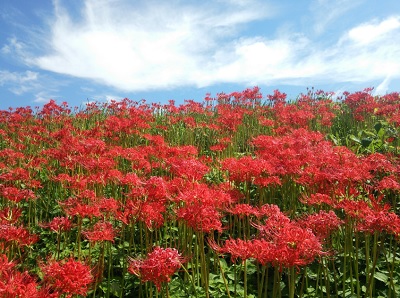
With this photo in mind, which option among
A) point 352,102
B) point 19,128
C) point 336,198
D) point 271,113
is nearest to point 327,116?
point 352,102

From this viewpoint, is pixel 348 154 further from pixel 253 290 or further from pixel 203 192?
pixel 203 192

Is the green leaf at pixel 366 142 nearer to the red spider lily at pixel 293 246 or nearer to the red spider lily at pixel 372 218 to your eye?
the red spider lily at pixel 372 218

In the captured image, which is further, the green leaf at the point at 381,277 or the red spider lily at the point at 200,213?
the green leaf at the point at 381,277

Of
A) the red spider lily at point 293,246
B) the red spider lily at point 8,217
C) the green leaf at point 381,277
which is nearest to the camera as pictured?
the red spider lily at point 293,246

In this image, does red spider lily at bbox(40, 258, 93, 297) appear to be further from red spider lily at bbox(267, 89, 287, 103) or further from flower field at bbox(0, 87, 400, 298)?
red spider lily at bbox(267, 89, 287, 103)

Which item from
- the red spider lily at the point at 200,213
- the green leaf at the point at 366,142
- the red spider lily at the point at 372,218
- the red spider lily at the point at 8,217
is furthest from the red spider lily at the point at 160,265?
the green leaf at the point at 366,142

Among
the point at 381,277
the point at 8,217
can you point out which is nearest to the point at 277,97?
the point at 381,277

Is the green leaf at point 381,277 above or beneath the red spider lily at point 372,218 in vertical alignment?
beneath

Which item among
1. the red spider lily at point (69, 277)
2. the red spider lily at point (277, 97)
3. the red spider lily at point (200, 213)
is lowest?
the red spider lily at point (69, 277)

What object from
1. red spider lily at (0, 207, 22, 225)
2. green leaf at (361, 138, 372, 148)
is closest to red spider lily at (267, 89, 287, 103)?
green leaf at (361, 138, 372, 148)

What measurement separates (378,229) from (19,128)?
447 inches

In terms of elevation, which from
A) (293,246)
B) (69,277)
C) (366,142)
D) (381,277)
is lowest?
(381,277)

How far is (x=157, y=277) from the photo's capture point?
270 centimetres

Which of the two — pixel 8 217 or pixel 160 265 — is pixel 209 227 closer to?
pixel 160 265
